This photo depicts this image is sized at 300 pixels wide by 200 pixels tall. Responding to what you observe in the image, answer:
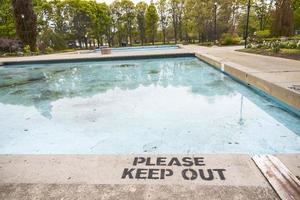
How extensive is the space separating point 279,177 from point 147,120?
9.10 ft

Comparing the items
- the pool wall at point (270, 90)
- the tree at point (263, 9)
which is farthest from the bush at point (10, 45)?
the tree at point (263, 9)

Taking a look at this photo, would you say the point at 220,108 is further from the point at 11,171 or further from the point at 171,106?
the point at 11,171

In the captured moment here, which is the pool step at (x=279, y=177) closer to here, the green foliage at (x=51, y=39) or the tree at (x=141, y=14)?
the green foliage at (x=51, y=39)

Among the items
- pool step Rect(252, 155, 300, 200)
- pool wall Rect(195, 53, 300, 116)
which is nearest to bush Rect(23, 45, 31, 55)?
pool wall Rect(195, 53, 300, 116)

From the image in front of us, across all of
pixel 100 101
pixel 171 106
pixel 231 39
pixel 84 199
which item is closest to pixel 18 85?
pixel 100 101

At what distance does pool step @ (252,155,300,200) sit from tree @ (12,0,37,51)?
23640 millimetres

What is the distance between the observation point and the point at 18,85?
8430mm

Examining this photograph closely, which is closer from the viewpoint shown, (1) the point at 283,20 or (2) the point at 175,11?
(1) the point at 283,20

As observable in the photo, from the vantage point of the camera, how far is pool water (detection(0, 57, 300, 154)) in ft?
10.7

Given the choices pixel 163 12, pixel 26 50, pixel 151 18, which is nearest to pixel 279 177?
pixel 26 50

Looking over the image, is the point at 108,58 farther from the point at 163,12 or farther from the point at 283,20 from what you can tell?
the point at 163,12

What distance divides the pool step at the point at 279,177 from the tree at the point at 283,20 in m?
25.6

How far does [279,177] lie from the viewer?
68.0 inches

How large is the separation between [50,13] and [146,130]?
3839 centimetres
